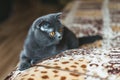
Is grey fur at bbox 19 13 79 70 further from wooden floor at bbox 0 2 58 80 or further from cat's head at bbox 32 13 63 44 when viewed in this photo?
wooden floor at bbox 0 2 58 80

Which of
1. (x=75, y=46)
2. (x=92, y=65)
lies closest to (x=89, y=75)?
(x=92, y=65)

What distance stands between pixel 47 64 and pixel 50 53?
0.21m

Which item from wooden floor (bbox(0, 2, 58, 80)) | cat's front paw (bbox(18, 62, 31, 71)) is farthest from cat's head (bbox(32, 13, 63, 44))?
wooden floor (bbox(0, 2, 58, 80))

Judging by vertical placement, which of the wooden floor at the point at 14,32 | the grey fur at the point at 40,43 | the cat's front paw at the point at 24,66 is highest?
the grey fur at the point at 40,43

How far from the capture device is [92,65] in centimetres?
94

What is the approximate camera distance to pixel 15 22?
383cm

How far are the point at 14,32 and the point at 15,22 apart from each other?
386 mm

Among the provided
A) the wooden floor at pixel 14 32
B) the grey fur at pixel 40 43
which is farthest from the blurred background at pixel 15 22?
the grey fur at pixel 40 43

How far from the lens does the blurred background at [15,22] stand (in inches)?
106

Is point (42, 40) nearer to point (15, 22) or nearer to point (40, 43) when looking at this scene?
point (40, 43)

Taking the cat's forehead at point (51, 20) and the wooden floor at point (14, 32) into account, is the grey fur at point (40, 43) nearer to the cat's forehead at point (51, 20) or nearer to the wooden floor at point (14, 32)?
the cat's forehead at point (51, 20)

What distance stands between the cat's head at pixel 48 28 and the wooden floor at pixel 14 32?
1211 millimetres

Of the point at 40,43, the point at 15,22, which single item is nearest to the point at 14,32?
the point at 15,22

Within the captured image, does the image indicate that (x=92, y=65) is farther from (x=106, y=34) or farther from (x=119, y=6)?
(x=119, y=6)
